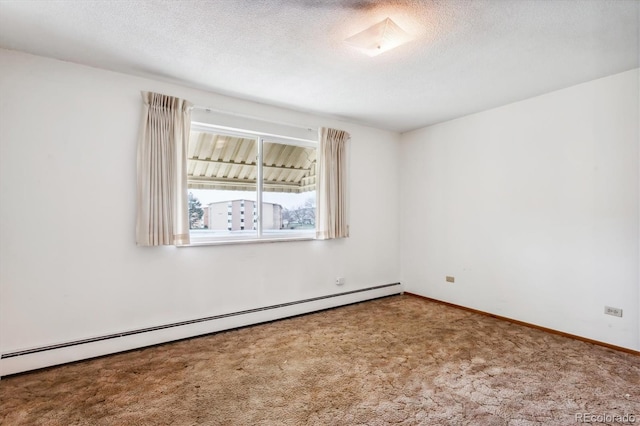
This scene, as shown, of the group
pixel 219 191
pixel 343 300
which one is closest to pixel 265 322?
pixel 343 300

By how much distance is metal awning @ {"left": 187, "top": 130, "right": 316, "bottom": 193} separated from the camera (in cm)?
352

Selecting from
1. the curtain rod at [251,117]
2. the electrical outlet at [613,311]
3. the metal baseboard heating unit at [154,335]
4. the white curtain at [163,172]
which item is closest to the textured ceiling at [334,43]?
the curtain rod at [251,117]

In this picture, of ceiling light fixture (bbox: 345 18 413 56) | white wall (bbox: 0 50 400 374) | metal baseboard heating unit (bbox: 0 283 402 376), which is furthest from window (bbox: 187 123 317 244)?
ceiling light fixture (bbox: 345 18 413 56)

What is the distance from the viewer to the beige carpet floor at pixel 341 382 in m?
2.01

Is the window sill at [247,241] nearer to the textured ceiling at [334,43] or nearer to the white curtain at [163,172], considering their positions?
the white curtain at [163,172]

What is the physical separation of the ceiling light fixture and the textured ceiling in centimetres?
6

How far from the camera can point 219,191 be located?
364cm

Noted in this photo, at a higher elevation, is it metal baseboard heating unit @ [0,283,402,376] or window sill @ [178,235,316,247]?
window sill @ [178,235,316,247]

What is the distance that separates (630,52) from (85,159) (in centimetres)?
481

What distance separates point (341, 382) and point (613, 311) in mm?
2785

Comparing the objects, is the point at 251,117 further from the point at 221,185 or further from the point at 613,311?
the point at 613,311

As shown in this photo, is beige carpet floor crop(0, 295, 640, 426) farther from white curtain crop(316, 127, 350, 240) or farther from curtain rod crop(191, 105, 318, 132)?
curtain rod crop(191, 105, 318, 132)

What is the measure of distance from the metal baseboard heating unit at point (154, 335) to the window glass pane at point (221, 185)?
92 centimetres

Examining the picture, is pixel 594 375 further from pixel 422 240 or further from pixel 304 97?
pixel 304 97
